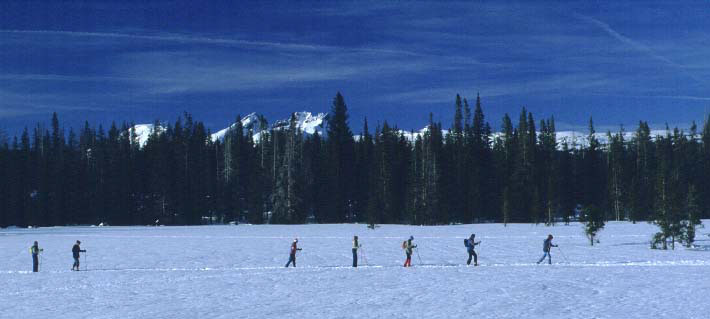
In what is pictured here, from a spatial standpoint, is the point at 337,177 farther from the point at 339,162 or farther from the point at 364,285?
the point at 364,285

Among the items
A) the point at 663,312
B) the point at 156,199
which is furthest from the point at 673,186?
the point at 156,199

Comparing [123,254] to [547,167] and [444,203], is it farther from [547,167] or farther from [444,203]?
[547,167]

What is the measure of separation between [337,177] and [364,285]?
6843 centimetres

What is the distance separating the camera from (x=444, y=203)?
84.6 m

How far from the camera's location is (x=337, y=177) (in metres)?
92.1

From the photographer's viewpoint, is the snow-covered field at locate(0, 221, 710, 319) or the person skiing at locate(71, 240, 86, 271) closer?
the snow-covered field at locate(0, 221, 710, 319)

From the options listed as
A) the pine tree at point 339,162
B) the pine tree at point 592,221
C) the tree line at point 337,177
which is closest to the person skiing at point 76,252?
the pine tree at point 592,221

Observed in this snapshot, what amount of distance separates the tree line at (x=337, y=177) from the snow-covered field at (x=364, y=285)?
4568 cm

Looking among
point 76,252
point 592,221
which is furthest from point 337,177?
point 76,252

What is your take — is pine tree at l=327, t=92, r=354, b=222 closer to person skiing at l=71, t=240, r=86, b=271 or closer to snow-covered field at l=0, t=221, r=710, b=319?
snow-covered field at l=0, t=221, r=710, b=319

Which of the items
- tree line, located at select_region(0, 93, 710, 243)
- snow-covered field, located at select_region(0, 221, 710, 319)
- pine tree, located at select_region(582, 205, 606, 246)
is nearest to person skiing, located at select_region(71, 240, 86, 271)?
→ snow-covered field, located at select_region(0, 221, 710, 319)

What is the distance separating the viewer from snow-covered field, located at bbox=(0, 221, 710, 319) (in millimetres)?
18531

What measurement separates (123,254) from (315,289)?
20.0m

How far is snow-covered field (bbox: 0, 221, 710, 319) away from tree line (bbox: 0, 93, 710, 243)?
45682 mm
